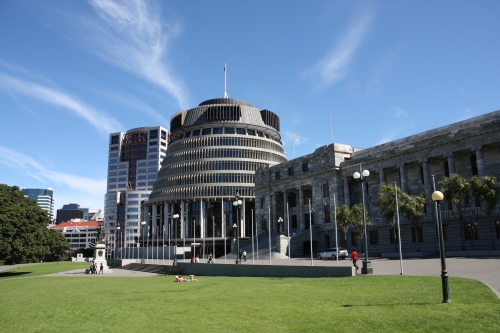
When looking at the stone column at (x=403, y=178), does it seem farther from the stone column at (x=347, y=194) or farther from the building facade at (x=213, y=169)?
the building facade at (x=213, y=169)

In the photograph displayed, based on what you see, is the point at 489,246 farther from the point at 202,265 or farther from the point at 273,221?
the point at 273,221

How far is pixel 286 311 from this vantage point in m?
18.1

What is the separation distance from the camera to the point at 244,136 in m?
130

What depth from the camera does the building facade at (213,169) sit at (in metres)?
125

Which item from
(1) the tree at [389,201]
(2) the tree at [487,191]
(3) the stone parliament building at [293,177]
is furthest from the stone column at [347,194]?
(2) the tree at [487,191]

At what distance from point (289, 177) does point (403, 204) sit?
3609 centimetres

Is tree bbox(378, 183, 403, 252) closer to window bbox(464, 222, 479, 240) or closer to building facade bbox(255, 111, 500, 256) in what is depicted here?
building facade bbox(255, 111, 500, 256)

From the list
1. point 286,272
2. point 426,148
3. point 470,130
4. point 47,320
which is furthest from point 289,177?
point 47,320

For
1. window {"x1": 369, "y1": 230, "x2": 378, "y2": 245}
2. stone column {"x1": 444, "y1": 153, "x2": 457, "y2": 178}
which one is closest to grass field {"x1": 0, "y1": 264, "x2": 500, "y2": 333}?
stone column {"x1": 444, "y1": 153, "x2": 457, "y2": 178}

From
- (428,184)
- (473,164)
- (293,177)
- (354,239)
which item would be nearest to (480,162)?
(473,164)

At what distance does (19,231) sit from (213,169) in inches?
2469

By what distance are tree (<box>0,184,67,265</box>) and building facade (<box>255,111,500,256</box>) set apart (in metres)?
39.1

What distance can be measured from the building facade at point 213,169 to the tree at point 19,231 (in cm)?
4810

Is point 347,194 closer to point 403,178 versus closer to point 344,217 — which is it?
point 403,178
